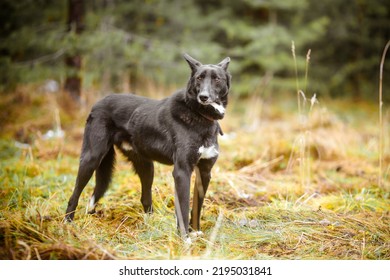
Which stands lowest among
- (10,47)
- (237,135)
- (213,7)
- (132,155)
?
(237,135)

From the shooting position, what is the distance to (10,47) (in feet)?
21.6

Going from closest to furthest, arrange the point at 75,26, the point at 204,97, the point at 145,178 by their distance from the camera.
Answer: the point at 204,97 → the point at 145,178 → the point at 75,26

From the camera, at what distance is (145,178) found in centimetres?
366

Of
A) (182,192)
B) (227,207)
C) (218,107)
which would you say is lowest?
(227,207)

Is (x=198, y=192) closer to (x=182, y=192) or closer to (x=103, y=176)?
(x=182, y=192)

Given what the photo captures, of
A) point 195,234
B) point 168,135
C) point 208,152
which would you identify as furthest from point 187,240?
point 168,135

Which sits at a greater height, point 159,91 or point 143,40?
point 143,40

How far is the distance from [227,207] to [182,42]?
19.9 feet

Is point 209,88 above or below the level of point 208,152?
above

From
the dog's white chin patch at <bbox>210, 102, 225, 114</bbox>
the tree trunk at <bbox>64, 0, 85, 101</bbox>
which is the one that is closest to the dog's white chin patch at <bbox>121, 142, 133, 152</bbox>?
the dog's white chin patch at <bbox>210, 102, 225, 114</bbox>

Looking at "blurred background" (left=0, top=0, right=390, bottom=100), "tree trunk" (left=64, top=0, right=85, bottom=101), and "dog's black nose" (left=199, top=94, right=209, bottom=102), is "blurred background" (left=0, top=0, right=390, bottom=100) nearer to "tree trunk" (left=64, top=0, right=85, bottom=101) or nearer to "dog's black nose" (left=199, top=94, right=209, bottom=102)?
"tree trunk" (left=64, top=0, right=85, bottom=101)

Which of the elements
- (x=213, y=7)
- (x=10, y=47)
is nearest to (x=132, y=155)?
(x=10, y=47)
